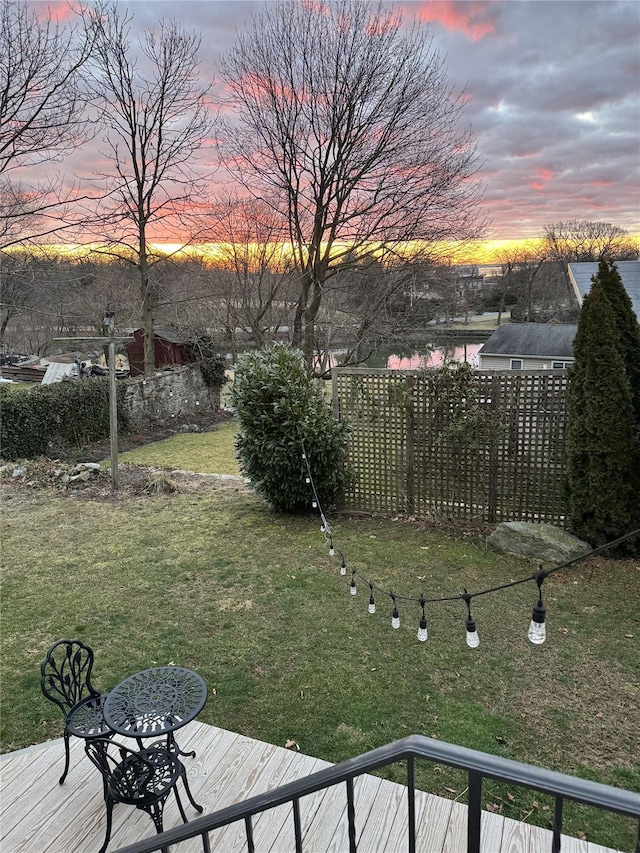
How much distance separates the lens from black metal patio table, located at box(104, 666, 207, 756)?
2166mm

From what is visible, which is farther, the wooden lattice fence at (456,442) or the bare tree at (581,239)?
the bare tree at (581,239)

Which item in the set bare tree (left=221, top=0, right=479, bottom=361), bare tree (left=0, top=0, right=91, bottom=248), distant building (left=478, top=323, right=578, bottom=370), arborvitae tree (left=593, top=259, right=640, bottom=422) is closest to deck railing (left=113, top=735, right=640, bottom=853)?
arborvitae tree (left=593, top=259, right=640, bottom=422)

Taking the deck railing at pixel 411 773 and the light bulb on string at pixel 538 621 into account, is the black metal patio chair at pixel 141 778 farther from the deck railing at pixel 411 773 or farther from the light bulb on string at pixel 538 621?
the light bulb on string at pixel 538 621

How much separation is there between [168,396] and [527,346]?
586 inches

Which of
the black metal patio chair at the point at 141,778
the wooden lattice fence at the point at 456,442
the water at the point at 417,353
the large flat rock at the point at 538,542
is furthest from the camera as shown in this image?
the water at the point at 417,353

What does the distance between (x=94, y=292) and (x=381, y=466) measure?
47.7 ft

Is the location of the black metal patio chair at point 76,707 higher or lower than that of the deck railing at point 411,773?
lower

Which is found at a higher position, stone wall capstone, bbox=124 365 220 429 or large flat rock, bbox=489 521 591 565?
stone wall capstone, bbox=124 365 220 429

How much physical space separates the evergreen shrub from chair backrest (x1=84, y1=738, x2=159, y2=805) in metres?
3.90

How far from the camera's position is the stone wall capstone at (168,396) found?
13.0 metres

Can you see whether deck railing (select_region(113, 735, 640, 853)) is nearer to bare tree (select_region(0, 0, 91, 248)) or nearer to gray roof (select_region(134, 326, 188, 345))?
bare tree (select_region(0, 0, 91, 248))

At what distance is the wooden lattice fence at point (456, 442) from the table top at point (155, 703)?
159 inches

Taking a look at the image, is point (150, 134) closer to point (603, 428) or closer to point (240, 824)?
point (603, 428)

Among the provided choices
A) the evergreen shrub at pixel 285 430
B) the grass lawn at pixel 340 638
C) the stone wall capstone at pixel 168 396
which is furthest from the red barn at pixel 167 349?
the grass lawn at pixel 340 638
